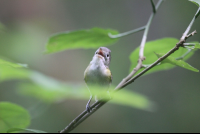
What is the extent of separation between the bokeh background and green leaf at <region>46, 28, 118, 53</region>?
1.77m

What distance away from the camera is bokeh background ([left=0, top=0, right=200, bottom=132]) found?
3.23 m

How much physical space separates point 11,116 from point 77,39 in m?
0.40

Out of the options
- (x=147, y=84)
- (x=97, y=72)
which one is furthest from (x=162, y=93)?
(x=97, y=72)

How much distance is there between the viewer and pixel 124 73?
352 centimetres

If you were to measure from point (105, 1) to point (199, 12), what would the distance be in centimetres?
420

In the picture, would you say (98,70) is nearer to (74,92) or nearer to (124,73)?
(74,92)

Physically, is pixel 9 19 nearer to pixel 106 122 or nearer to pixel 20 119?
pixel 106 122

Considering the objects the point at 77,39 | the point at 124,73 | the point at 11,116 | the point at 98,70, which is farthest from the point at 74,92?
the point at 124,73

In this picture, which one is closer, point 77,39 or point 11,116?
point 11,116

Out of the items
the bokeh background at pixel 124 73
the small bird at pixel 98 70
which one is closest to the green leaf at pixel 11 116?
the small bird at pixel 98 70

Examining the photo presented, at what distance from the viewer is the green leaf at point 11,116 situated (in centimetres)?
56

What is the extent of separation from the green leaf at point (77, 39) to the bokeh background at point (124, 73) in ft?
5.80

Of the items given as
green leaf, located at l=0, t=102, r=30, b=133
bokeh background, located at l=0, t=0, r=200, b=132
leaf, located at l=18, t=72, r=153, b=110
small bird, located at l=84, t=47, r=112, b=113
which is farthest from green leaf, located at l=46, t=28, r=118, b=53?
bokeh background, located at l=0, t=0, r=200, b=132

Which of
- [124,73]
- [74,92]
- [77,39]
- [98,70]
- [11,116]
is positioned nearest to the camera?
[74,92]
